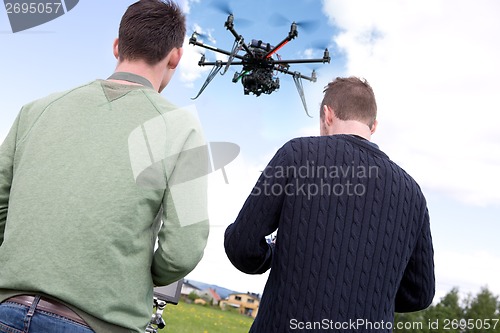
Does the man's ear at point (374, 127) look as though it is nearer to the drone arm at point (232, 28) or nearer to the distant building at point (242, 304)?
the drone arm at point (232, 28)

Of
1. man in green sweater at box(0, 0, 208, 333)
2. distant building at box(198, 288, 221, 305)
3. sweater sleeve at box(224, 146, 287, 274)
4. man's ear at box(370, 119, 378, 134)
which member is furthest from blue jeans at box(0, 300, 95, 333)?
distant building at box(198, 288, 221, 305)

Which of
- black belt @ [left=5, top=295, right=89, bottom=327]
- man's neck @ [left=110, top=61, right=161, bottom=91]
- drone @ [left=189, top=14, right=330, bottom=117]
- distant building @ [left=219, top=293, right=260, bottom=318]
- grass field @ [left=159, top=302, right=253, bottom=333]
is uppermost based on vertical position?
drone @ [left=189, top=14, right=330, bottom=117]

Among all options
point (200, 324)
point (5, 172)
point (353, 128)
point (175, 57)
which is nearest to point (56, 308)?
point (5, 172)

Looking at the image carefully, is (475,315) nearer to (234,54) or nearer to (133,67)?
(234,54)

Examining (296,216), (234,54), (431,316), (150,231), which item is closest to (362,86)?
(296,216)

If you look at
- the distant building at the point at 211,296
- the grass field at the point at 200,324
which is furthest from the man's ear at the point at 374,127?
the distant building at the point at 211,296

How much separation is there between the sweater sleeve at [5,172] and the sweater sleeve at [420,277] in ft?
5.61

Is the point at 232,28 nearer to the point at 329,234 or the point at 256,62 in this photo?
the point at 256,62

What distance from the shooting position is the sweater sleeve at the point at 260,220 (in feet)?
7.45

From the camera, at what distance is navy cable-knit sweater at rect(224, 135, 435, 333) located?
2.17 meters

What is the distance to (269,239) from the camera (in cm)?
242

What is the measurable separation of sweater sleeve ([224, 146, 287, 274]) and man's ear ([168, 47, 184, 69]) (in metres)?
0.58

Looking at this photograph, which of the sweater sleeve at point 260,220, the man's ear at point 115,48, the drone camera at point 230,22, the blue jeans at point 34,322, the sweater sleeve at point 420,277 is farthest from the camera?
the drone camera at point 230,22

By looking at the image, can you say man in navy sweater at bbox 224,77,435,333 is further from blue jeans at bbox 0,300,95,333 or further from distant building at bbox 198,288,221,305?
distant building at bbox 198,288,221,305
